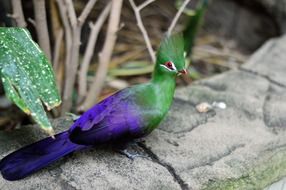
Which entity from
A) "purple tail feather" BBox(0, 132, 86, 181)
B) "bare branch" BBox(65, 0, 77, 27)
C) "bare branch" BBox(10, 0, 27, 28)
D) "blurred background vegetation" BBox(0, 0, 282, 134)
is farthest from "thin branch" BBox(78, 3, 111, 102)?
"purple tail feather" BBox(0, 132, 86, 181)

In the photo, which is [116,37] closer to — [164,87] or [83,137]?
[164,87]

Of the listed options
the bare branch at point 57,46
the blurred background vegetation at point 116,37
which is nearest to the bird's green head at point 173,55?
the blurred background vegetation at point 116,37

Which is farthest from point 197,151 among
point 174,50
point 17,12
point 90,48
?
point 17,12

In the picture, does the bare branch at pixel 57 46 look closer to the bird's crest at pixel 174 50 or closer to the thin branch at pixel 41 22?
the thin branch at pixel 41 22

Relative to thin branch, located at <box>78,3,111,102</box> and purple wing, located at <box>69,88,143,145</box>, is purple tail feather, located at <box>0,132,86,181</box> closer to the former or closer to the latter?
purple wing, located at <box>69,88,143,145</box>

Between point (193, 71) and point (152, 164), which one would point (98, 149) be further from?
point (193, 71)

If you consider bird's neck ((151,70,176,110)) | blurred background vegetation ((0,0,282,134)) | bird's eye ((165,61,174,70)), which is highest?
bird's eye ((165,61,174,70))
